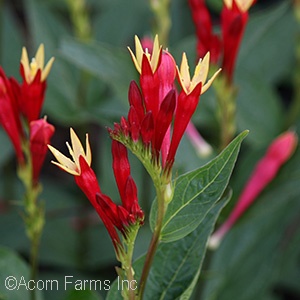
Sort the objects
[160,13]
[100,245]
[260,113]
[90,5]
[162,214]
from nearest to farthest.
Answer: [162,214]
[160,13]
[260,113]
[100,245]
[90,5]

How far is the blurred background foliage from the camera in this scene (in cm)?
142

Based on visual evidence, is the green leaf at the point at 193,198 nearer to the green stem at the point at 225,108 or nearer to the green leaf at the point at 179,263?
the green leaf at the point at 179,263

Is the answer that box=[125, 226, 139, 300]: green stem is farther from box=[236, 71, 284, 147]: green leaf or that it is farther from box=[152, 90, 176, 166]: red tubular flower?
box=[236, 71, 284, 147]: green leaf

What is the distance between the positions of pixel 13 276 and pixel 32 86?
0.34 metres

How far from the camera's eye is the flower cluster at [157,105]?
76 cm

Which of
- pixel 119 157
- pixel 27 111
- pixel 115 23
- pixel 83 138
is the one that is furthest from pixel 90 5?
pixel 119 157

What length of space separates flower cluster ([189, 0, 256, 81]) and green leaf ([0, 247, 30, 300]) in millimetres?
490

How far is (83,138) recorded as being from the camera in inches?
69.9

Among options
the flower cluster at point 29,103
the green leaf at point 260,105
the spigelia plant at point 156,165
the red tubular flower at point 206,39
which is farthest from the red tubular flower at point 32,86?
the green leaf at point 260,105

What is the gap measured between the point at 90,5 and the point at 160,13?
87 cm

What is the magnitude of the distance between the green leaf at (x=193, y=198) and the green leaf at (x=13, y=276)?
386 millimetres

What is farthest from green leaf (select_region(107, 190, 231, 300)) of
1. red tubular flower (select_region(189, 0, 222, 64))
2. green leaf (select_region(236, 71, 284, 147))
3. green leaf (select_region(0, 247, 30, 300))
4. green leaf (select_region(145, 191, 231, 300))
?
green leaf (select_region(236, 71, 284, 147))

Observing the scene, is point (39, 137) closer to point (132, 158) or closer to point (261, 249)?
point (261, 249)

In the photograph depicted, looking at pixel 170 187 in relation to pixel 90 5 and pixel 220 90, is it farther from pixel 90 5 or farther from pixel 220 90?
pixel 90 5
